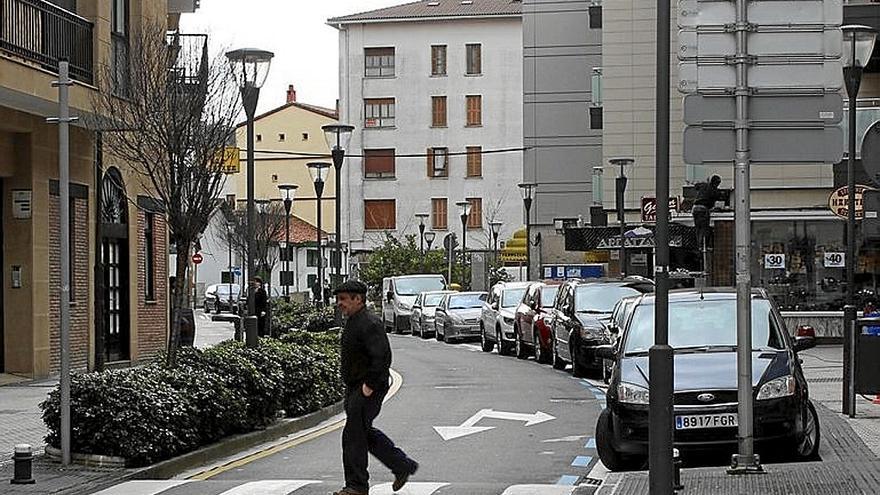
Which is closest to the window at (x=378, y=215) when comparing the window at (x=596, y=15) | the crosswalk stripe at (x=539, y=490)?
the window at (x=596, y=15)

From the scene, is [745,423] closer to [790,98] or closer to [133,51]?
[790,98]

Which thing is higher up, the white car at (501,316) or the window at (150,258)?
the window at (150,258)

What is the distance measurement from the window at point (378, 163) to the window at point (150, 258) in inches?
2030

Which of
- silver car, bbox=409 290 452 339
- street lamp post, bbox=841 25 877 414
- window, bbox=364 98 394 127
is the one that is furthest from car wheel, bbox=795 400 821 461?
window, bbox=364 98 394 127

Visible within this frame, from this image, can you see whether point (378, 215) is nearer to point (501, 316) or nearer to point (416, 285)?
point (416, 285)

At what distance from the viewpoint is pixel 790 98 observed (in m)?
11.7


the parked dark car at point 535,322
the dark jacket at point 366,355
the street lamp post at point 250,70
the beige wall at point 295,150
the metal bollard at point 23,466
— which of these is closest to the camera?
the dark jacket at point 366,355

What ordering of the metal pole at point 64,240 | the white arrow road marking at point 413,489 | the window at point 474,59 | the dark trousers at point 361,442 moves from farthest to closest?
the window at point 474,59, the metal pole at point 64,240, the white arrow road marking at point 413,489, the dark trousers at point 361,442

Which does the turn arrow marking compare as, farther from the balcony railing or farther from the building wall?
the building wall

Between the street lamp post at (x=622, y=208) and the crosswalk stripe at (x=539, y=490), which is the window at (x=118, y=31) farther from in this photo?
the street lamp post at (x=622, y=208)

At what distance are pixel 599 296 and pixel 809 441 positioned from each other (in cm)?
1456

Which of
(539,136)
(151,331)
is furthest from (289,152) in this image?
(151,331)

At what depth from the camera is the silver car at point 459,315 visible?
143 ft

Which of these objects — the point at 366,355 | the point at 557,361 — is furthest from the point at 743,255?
the point at 557,361
